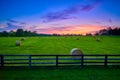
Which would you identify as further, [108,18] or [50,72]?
[108,18]

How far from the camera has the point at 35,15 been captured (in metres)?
17.4

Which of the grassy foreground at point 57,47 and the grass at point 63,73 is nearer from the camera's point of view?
the grass at point 63,73

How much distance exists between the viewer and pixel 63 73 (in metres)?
12.0

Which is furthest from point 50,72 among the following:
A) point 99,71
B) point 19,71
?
point 99,71

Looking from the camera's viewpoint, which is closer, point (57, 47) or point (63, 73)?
point (63, 73)

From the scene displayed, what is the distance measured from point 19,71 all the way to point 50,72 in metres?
1.79

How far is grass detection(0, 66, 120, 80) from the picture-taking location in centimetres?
1101

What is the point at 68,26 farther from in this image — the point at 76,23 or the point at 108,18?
the point at 108,18

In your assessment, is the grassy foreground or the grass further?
the grassy foreground

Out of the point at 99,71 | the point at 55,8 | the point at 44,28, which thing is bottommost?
the point at 99,71

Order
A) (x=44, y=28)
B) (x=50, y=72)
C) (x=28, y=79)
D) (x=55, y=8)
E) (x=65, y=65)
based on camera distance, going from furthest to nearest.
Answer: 1. (x=44, y=28)
2. (x=55, y=8)
3. (x=65, y=65)
4. (x=50, y=72)
5. (x=28, y=79)

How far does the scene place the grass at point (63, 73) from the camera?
11008mm

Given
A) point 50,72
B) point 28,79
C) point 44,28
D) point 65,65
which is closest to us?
point 28,79

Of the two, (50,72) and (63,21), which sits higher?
(63,21)
